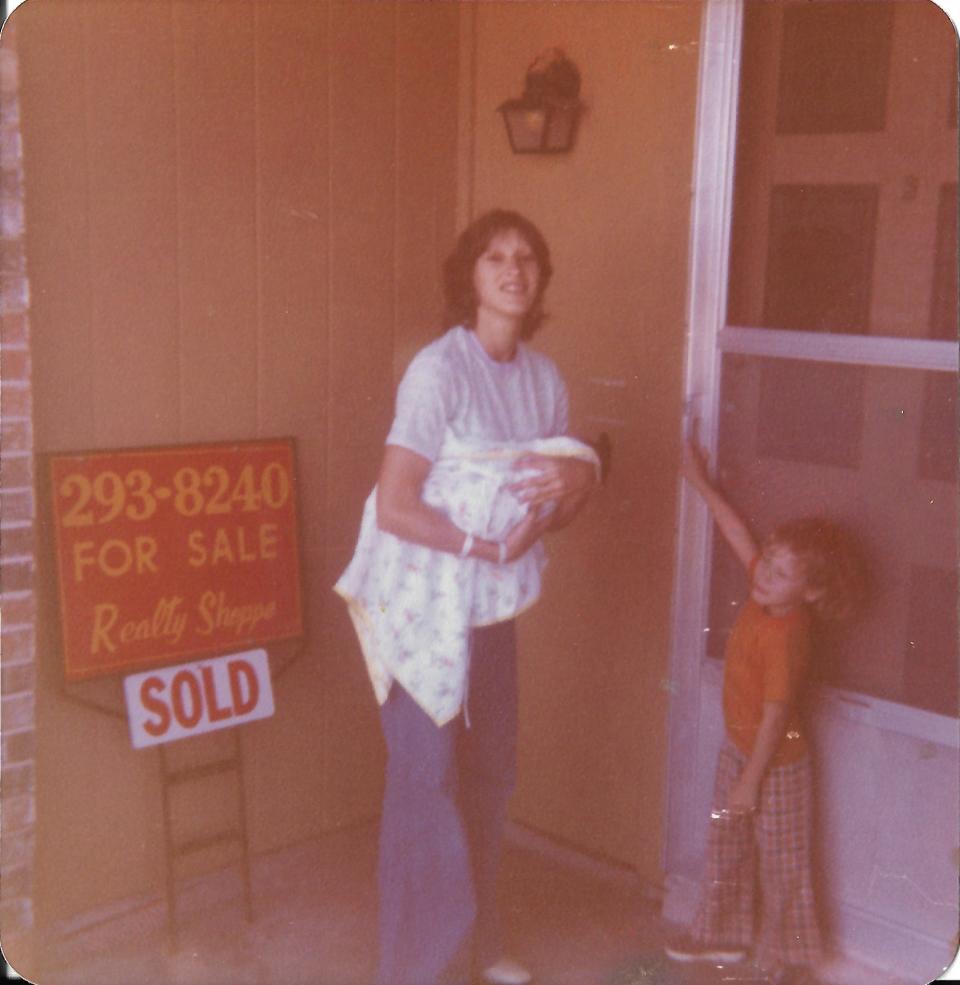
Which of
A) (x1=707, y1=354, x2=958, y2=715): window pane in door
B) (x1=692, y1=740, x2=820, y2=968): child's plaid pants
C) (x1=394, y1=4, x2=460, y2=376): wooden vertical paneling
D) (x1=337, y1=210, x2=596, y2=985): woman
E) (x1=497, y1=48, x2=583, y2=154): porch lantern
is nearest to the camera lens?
(x1=337, y1=210, x2=596, y2=985): woman

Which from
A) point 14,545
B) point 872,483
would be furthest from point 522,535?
point 14,545

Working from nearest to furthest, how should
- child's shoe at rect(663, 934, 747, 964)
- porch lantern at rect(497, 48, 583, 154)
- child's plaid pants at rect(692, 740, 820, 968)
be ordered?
child's plaid pants at rect(692, 740, 820, 968) → child's shoe at rect(663, 934, 747, 964) → porch lantern at rect(497, 48, 583, 154)

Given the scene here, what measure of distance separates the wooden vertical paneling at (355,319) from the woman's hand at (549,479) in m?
0.78

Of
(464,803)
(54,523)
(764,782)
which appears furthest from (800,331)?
(54,523)

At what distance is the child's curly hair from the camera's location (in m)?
2.49

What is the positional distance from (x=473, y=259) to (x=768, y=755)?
3.78 ft

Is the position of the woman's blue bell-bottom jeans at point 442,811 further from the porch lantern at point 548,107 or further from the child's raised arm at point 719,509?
the porch lantern at point 548,107

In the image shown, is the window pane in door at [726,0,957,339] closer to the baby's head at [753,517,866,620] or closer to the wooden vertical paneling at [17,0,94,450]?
the baby's head at [753,517,866,620]

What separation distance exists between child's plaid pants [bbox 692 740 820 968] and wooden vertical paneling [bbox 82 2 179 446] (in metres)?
1.44

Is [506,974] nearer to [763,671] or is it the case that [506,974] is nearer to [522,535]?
[763,671]

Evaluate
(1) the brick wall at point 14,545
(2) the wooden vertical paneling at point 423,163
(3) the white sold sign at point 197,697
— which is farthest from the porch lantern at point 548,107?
(3) the white sold sign at point 197,697

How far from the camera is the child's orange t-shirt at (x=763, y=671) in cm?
252

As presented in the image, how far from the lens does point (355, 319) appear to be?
3.01m

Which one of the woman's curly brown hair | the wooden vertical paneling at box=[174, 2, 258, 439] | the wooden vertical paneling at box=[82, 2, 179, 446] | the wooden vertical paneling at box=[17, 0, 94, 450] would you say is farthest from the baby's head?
the wooden vertical paneling at box=[17, 0, 94, 450]
